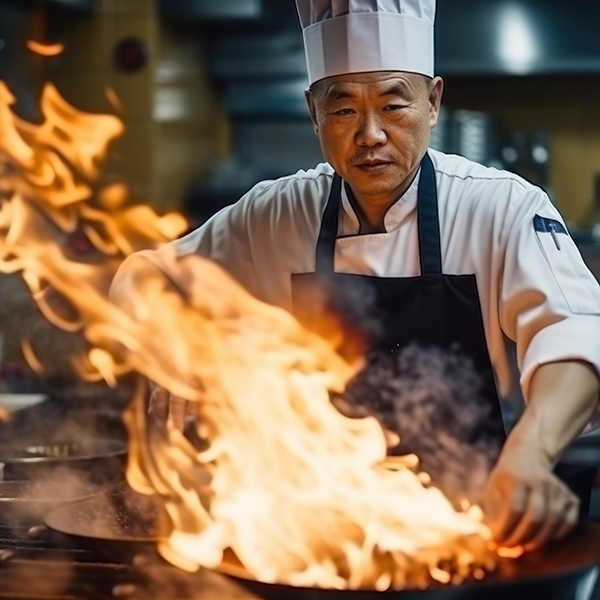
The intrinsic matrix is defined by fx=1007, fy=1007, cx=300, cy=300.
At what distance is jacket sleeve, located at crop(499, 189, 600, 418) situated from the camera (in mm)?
1799

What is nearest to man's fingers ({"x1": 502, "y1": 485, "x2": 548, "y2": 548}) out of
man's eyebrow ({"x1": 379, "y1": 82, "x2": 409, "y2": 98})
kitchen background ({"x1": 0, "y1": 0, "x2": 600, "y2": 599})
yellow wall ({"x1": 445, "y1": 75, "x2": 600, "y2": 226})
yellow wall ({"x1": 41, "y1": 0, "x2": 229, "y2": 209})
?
man's eyebrow ({"x1": 379, "y1": 82, "x2": 409, "y2": 98})

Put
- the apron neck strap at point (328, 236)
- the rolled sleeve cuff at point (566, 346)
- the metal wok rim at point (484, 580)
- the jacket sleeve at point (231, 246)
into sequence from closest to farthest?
1. the metal wok rim at point (484, 580)
2. the rolled sleeve cuff at point (566, 346)
3. the apron neck strap at point (328, 236)
4. the jacket sleeve at point (231, 246)

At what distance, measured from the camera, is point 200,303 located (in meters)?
2.36

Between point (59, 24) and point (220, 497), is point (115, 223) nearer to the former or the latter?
point (220, 497)

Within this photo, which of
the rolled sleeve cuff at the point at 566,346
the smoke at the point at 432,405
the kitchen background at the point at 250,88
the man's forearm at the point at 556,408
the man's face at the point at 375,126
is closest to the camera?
the man's forearm at the point at 556,408

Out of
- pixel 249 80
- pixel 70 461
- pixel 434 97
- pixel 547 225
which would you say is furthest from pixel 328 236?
pixel 249 80

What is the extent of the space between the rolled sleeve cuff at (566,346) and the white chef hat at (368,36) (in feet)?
2.11

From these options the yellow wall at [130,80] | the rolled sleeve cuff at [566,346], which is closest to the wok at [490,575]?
the rolled sleeve cuff at [566,346]

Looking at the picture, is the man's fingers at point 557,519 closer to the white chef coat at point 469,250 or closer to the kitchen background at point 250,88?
the white chef coat at point 469,250

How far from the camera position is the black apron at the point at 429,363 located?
2.14m

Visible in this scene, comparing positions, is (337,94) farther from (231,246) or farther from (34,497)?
(34,497)

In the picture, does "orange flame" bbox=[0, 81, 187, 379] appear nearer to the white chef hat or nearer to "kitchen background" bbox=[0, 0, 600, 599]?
the white chef hat

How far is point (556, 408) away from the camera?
1.67 meters

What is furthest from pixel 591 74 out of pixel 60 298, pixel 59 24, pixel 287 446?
pixel 287 446
